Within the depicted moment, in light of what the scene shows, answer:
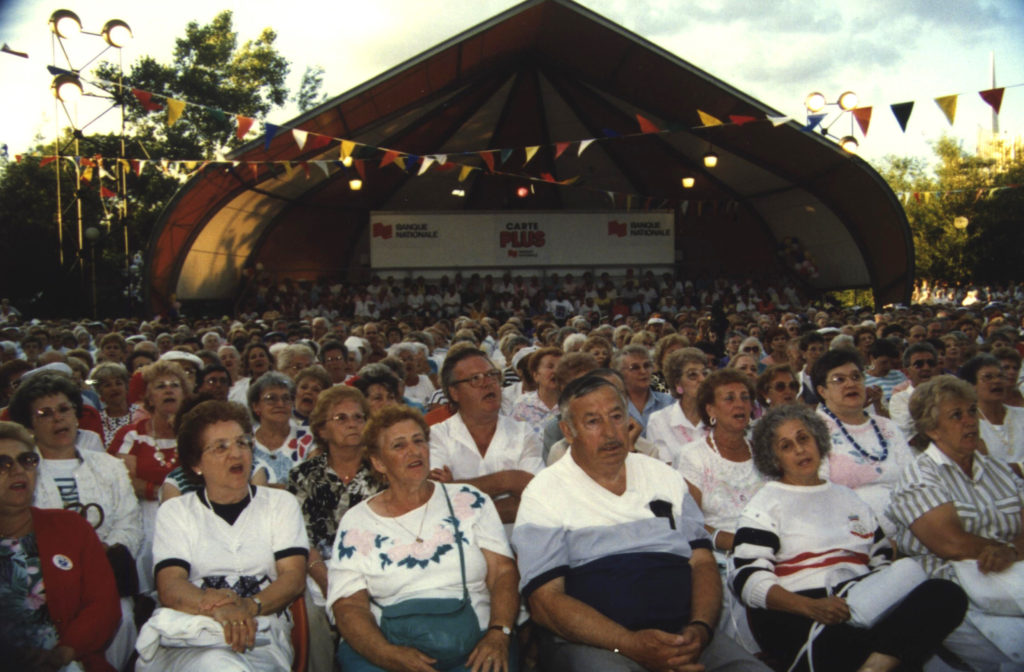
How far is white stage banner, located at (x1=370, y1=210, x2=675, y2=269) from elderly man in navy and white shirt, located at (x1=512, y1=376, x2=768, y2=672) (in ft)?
59.5

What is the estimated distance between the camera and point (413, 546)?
3115 mm

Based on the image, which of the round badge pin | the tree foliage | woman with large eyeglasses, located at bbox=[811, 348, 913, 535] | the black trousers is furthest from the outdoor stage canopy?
the tree foliage

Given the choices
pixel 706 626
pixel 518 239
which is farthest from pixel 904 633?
pixel 518 239

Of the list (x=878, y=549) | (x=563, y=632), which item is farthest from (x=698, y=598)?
(x=878, y=549)

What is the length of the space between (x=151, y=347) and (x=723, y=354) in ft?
20.9

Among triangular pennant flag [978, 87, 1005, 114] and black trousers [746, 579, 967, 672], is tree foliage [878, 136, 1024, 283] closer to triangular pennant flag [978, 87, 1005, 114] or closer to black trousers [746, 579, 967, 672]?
triangular pennant flag [978, 87, 1005, 114]

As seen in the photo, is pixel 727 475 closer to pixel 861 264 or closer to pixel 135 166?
pixel 135 166

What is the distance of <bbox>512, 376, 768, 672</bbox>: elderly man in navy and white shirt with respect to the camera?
285 cm

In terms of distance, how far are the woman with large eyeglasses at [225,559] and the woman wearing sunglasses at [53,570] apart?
0.77 ft

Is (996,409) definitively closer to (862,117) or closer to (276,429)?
(276,429)

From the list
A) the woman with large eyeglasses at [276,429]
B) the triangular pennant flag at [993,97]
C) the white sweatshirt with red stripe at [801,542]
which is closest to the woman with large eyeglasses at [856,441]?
the white sweatshirt with red stripe at [801,542]

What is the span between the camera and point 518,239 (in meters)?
21.4

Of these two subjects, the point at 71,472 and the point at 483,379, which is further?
the point at 483,379

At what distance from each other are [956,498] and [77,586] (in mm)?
3578
